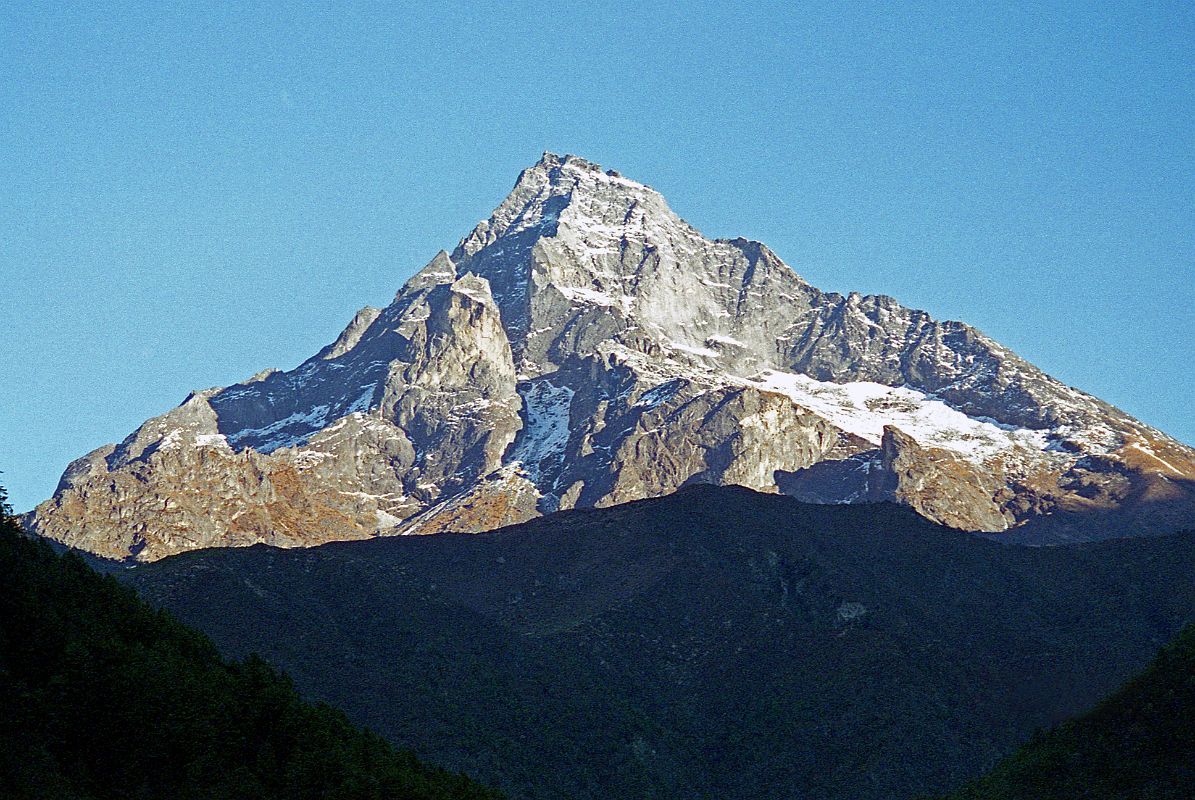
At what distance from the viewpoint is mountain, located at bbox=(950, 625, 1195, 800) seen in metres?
118

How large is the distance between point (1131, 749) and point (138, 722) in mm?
60325

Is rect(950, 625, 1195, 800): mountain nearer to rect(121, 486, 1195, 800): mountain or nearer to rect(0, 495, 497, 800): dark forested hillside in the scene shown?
rect(0, 495, 497, 800): dark forested hillside

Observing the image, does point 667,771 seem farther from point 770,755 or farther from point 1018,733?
point 1018,733

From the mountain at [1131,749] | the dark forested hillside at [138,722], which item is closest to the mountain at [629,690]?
the dark forested hillside at [138,722]

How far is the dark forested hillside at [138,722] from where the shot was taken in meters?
106

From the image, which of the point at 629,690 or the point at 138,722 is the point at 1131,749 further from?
the point at 629,690

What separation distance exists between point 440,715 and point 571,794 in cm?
1317

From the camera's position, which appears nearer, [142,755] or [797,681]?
[142,755]

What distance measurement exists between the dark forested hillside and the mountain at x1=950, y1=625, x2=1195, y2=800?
35.9 metres

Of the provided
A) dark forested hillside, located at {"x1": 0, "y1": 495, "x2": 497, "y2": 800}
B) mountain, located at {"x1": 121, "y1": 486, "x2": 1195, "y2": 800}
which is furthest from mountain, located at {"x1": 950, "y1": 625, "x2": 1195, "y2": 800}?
mountain, located at {"x1": 121, "y1": 486, "x2": 1195, "y2": 800}

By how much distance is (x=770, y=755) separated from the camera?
6860 inches

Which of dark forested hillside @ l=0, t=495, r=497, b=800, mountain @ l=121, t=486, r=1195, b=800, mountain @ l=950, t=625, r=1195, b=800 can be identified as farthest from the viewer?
mountain @ l=121, t=486, r=1195, b=800

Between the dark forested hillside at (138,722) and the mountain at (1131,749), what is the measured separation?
3587cm

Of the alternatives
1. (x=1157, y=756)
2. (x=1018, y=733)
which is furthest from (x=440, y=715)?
(x=1157, y=756)
